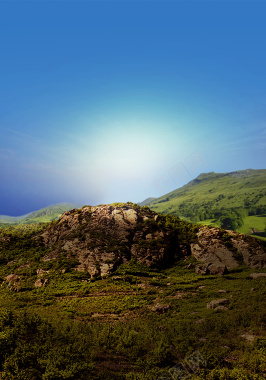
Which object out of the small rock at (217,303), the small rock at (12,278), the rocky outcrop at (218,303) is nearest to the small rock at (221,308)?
the rocky outcrop at (218,303)

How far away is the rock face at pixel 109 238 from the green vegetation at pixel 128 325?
11.7ft

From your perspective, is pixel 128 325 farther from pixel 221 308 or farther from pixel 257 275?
pixel 257 275

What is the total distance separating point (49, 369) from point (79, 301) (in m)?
20.6

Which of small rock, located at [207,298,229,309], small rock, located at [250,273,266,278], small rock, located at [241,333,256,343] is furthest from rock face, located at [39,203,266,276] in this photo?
small rock, located at [241,333,256,343]

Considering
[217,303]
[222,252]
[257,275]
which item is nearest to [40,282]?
[217,303]

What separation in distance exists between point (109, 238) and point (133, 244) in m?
7.36

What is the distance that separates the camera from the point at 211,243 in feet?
178

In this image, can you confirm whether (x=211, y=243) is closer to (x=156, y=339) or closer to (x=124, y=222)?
(x=124, y=222)

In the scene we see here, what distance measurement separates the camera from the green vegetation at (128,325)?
16844 millimetres

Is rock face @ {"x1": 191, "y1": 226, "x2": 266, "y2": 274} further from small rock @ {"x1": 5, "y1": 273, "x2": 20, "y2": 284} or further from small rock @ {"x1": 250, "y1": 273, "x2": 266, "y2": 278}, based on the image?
small rock @ {"x1": 5, "y1": 273, "x2": 20, "y2": 284}

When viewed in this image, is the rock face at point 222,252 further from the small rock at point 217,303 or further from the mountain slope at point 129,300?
the small rock at point 217,303

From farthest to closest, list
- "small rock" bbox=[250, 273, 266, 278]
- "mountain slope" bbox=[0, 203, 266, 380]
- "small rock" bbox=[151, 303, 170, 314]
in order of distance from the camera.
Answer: "small rock" bbox=[250, 273, 266, 278] → "small rock" bbox=[151, 303, 170, 314] → "mountain slope" bbox=[0, 203, 266, 380]

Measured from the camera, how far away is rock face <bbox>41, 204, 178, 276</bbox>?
1980 inches

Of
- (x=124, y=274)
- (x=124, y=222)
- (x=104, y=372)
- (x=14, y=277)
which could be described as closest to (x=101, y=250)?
(x=124, y=274)
